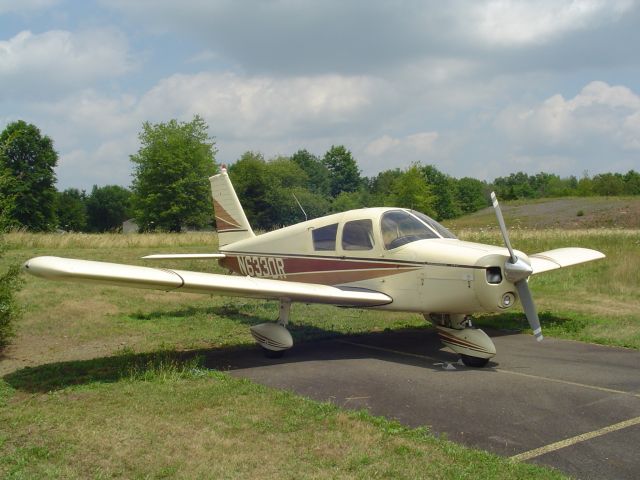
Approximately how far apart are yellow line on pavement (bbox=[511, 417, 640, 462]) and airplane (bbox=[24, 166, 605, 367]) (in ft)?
6.36

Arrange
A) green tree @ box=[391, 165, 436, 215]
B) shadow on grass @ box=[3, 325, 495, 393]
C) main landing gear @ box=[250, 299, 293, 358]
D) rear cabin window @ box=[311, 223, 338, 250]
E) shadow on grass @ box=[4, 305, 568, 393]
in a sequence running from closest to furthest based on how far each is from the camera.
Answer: shadow on grass @ box=[3, 325, 495, 393]
shadow on grass @ box=[4, 305, 568, 393]
main landing gear @ box=[250, 299, 293, 358]
rear cabin window @ box=[311, 223, 338, 250]
green tree @ box=[391, 165, 436, 215]

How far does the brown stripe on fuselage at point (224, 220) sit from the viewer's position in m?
12.9

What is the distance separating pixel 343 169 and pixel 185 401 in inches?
4151

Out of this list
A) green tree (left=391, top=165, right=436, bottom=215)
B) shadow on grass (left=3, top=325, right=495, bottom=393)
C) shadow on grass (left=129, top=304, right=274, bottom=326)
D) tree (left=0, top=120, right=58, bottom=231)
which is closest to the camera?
shadow on grass (left=3, top=325, right=495, bottom=393)

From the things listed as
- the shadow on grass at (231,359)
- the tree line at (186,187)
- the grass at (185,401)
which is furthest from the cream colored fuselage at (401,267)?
the tree line at (186,187)

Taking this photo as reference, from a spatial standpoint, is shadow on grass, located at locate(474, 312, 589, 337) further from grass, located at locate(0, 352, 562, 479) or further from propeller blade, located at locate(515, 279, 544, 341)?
grass, located at locate(0, 352, 562, 479)

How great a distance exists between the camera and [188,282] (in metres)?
7.41

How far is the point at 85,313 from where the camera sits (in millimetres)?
11844

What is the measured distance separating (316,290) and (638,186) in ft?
325


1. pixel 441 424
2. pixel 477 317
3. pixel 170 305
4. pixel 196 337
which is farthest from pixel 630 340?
pixel 170 305

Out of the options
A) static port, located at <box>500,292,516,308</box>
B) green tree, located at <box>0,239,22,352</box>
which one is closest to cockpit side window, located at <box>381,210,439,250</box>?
static port, located at <box>500,292,516,308</box>

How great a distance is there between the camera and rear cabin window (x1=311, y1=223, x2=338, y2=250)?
962 cm

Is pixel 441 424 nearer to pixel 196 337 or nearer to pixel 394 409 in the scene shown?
pixel 394 409

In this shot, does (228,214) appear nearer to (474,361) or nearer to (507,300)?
(474,361)
